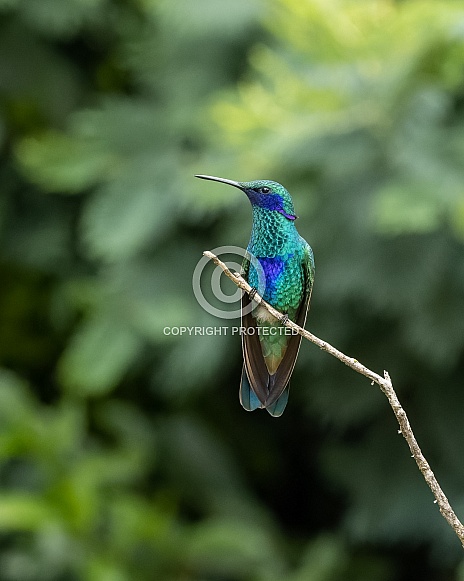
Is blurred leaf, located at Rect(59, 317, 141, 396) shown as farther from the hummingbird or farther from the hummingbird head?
the hummingbird head

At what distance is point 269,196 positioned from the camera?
3.34ft

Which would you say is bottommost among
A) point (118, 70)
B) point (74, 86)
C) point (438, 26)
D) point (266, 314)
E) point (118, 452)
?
point (266, 314)

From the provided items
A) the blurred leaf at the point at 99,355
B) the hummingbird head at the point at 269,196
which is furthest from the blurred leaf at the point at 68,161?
the hummingbird head at the point at 269,196

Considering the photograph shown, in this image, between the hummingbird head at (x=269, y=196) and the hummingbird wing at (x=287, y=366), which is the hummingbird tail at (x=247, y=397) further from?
the hummingbird head at (x=269, y=196)

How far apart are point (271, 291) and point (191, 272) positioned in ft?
8.20

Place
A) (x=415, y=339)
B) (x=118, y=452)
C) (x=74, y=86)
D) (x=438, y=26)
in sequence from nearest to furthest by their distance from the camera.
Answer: (x=438, y=26) < (x=415, y=339) < (x=118, y=452) < (x=74, y=86)

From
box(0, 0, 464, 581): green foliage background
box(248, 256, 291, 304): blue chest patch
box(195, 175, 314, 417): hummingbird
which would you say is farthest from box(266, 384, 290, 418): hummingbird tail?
box(0, 0, 464, 581): green foliage background

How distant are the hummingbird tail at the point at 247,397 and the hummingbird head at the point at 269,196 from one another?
194 mm

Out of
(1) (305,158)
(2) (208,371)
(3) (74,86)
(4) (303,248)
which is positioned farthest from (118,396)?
(4) (303,248)

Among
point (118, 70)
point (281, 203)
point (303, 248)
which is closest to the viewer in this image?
point (281, 203)

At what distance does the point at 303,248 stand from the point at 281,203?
0.44 feet

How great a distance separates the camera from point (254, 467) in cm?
443

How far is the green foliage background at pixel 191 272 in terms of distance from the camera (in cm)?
283

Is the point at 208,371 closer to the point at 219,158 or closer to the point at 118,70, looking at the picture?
the point at 219,158
